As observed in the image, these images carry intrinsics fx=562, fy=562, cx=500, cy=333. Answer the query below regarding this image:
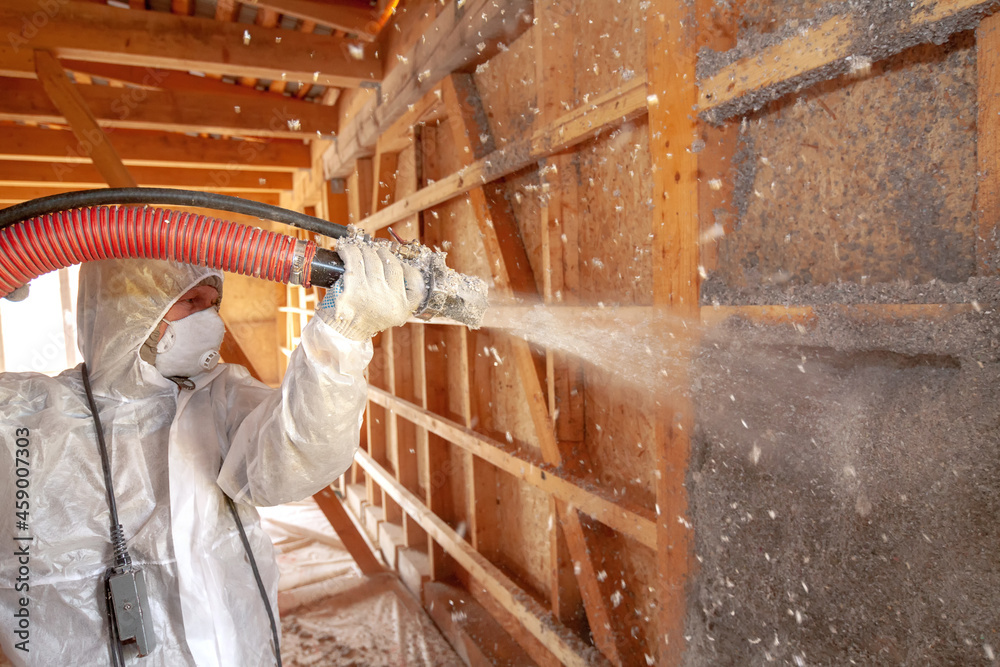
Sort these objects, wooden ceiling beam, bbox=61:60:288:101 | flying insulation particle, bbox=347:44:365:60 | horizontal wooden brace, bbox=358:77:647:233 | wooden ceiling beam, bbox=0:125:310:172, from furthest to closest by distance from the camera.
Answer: wooden ceiling beam, bbox=0:125:310:172 → wooden ceiling beam, bbox=61:60:288:101 → flying insulation particle, bbox=347:44:365:60 → horizontal wooden brace, bbox=358:77:647:233

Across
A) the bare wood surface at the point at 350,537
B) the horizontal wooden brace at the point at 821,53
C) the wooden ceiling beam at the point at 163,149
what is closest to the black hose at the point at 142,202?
the horizontal wooden brace at the point at 821,53

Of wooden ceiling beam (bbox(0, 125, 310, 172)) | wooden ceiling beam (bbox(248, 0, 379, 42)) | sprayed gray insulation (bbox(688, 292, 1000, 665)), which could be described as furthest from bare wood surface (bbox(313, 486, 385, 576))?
wooden ceiling beam (bbox(0, 125, 310, 172))

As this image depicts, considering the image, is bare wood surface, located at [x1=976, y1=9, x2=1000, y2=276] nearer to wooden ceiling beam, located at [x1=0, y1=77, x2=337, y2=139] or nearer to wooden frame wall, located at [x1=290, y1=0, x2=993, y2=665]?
wooden frame wall, located at [x1=290, y1=0, x2=993, y2=665]

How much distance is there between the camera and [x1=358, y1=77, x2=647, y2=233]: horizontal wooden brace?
1.59 metres

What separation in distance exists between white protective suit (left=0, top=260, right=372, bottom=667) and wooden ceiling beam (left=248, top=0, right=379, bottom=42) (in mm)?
2153

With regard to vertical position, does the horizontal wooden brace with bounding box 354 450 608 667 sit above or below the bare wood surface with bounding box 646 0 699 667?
below

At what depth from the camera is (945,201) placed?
104cm

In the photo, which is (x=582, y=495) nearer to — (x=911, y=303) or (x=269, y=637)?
(x=269, y=637)

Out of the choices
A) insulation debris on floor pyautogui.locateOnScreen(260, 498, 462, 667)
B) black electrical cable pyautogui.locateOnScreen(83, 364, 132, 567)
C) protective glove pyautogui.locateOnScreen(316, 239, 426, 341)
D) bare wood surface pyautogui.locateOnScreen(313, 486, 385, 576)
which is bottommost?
insulation debris on floor pyautogui.locateOnScreen(260, 498, 462, 667)

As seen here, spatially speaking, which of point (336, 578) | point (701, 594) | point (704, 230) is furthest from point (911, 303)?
point (336, 578)

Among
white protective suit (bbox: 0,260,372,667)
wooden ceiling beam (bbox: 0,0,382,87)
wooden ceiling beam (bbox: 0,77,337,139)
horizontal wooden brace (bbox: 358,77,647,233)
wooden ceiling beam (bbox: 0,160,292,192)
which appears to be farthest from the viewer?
wooden ceiling beam (bbox: 0,160,292,192)

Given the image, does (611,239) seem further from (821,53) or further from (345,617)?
(345,617)

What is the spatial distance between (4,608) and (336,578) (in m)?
3.02

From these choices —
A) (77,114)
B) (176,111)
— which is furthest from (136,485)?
(176,111)
